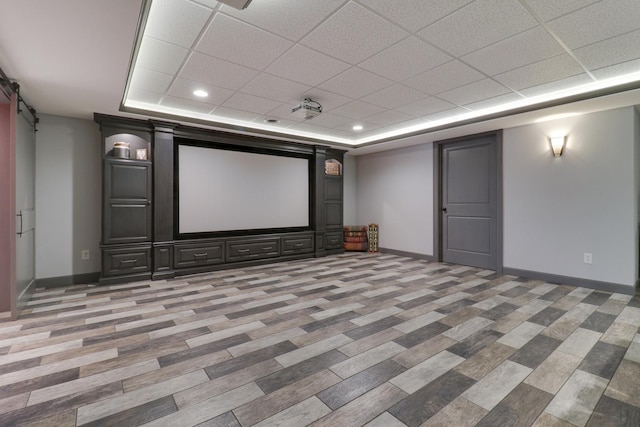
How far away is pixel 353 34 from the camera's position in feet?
7.98

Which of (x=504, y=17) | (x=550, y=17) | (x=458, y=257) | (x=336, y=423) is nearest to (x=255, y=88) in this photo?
(x=504, y=17)

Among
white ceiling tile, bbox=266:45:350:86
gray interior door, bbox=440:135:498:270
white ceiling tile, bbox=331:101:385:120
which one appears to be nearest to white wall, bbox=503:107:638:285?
gray interior door, bbox=440:135:498:270

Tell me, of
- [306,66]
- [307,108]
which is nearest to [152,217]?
[307,108]

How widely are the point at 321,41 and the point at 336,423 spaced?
8.82 ft

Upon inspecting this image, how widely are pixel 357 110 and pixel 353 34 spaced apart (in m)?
1.98

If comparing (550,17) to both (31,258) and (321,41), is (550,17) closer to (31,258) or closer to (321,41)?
(321,41)

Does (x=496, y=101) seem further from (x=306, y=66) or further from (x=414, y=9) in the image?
(x=306, y=66)

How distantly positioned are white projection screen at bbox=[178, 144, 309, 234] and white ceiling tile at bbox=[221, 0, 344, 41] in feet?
10.6

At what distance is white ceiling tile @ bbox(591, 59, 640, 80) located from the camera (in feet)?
9.70

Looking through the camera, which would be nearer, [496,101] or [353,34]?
[353,34]

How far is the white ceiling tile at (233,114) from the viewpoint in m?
4.41

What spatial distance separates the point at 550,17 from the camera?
2.21m

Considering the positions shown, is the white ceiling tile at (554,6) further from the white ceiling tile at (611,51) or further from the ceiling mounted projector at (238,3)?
the ceiling mounted projector at (238,3)

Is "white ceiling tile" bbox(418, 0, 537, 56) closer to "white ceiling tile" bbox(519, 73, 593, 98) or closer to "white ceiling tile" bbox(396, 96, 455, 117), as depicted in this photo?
"white ceiling tile" bbox(396, 96, 455, 117)
